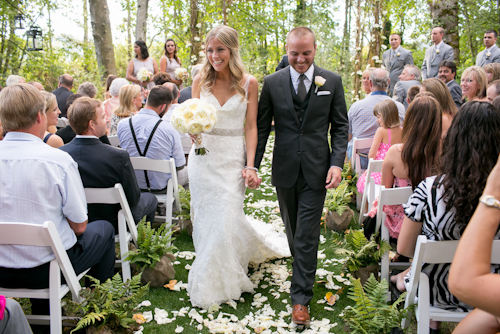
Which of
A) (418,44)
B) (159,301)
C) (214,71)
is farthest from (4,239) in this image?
(418,44)

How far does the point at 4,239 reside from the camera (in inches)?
102

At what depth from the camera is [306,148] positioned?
347 cm

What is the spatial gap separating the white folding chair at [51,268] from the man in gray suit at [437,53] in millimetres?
9368

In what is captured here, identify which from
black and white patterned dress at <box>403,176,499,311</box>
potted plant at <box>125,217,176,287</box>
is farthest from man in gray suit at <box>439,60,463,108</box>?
potted plant at <box>125,217,176,287</box>

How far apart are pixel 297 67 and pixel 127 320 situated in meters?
2.42

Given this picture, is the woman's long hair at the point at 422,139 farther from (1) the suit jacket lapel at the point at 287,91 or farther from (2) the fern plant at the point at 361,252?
(1) the suit jacket lapel at the point at 287,91

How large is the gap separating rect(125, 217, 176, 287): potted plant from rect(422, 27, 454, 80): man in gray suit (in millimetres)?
8327

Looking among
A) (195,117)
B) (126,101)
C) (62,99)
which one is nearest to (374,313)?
(195,117)

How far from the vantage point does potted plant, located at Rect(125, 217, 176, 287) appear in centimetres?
385

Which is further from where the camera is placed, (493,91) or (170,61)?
(170,61)

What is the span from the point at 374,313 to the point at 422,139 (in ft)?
4.95

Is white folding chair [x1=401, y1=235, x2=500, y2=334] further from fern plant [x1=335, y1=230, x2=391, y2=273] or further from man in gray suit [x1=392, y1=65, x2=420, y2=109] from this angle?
man in gray suit [x1=392, y1=65, x2=420, y2=109]

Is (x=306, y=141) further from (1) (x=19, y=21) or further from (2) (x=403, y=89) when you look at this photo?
(1) (x=19, y=21)

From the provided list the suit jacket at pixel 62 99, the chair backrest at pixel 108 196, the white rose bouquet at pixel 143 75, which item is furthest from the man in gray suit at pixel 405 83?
the suit jacket at pixel 62 99
